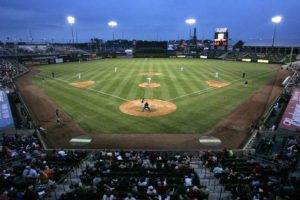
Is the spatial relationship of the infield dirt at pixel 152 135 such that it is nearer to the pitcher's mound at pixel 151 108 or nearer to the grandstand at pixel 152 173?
the grandstand at pixel 152 173

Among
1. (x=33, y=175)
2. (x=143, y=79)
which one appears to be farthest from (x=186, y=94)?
(x=33, y=175)

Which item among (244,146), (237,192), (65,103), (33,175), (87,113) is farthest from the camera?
(65,103)

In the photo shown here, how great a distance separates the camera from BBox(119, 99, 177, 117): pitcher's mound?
90.9ft

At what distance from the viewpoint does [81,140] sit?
2170 cm

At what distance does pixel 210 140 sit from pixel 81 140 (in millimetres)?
11216

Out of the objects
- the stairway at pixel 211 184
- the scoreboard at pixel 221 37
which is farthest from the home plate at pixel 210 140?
the scoreboard at pixel 221 37

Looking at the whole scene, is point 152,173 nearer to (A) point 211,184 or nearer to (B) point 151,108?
(A) point 211,184

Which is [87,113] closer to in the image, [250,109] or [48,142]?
[48,142]

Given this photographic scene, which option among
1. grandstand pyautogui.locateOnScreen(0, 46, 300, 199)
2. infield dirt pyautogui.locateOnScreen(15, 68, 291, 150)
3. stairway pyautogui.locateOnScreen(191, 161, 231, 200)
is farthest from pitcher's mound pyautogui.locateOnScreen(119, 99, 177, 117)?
stairway pyautogui.locateOnScreen(191, 161, 231, 200)

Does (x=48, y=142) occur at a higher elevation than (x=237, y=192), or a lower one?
lower

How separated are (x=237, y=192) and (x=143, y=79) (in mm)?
36914

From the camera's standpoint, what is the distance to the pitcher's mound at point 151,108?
90.9 feet

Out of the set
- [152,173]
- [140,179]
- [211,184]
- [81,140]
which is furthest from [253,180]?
[81,140]

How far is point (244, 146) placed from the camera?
800 inches
